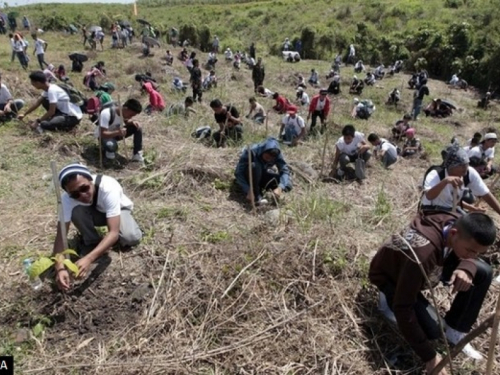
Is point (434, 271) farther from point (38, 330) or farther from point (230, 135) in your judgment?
point (230, 135)

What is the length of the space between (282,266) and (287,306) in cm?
32

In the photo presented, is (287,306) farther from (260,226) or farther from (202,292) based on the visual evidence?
(260,226)

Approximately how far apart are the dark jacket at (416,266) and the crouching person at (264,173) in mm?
2291

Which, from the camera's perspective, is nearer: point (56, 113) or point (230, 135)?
point (56, 113)

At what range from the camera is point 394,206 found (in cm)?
495

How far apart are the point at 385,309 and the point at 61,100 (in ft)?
16.8

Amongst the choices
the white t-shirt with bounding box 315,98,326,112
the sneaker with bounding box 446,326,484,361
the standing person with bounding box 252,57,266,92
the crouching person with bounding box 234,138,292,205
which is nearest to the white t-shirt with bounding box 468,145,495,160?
the white t-shirt with bounding box 315,98,326,112

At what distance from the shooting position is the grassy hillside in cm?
1927

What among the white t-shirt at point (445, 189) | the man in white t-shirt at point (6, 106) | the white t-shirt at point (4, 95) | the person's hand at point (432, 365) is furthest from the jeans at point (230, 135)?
the person's hand at point (432, 365)

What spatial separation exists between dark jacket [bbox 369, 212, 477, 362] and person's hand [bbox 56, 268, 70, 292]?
1.99 m

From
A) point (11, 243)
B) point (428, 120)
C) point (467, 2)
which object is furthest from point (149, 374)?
point (467, 2)

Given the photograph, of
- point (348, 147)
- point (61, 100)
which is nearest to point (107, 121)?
point (61, 100)

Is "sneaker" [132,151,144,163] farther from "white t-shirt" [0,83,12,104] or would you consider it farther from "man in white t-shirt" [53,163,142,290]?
"white t-shirt" [0,83,12,104]

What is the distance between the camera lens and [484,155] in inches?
257
